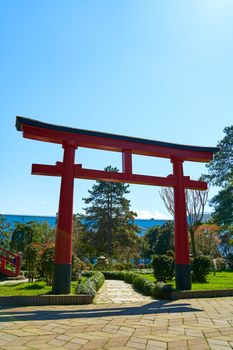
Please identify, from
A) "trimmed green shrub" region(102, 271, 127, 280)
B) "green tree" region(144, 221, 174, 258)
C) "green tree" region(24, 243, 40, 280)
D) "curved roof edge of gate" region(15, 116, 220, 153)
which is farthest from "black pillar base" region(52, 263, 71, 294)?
"green tree" region(144, 221, 174, 258)

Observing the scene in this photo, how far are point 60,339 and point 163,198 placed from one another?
1635cm

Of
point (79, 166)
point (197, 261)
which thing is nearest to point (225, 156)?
point (197, 261)

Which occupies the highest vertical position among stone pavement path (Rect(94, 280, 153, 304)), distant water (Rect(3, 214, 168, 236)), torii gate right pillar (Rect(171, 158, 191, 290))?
distant water (Rect(3, 214, 168, 236))

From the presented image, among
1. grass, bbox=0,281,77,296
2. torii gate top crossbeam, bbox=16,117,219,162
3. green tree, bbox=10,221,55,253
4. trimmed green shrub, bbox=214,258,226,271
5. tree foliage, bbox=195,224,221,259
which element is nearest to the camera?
grass, bbox=0,281,77,296

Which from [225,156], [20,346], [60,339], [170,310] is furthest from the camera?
[225,156]

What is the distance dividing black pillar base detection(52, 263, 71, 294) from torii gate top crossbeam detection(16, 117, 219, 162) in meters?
3.49

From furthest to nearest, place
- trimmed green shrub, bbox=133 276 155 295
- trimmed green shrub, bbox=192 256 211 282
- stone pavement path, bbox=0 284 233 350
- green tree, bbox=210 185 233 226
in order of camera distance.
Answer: green tree, bbox=210 185 233 226
trimmed green shrub, bbox=192 256 211 282
trimmed green shrub, bbox=133 276 155 295
stone pavement path, bbox=0 284 233 350

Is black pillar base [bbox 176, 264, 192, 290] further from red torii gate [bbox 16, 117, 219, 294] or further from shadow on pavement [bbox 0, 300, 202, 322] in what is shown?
shadow on pavement [bbox 0, 300, 202, 322]

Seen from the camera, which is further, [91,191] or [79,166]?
[91,191]

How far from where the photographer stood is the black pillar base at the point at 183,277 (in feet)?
28.5

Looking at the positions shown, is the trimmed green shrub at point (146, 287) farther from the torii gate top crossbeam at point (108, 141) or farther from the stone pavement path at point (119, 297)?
the torii gate top crossbeam at point (108, 141)

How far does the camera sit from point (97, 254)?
29.8 m

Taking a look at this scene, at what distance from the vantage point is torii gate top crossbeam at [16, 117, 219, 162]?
8047 millimetres

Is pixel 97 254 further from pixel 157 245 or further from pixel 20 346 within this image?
pixel 20 346
